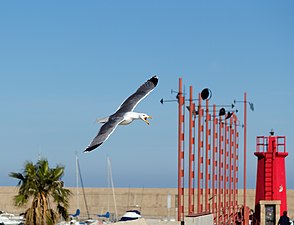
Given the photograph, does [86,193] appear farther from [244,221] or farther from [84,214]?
[244,221]

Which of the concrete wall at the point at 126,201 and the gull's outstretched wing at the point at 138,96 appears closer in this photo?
the gull's outstretched wing at the point at 138,96

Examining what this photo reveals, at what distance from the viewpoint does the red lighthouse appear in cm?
4581

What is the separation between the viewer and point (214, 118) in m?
40.9

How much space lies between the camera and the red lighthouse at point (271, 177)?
45.8 meters

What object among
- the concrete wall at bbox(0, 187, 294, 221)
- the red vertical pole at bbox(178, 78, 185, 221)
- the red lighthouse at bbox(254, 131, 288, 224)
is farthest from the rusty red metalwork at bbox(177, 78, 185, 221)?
the concrete wall at bbox(0, 187, 294, 221)

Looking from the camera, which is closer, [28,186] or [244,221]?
[28,186]

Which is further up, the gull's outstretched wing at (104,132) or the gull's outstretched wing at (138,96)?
the gull's outstretched wing at (138,96)

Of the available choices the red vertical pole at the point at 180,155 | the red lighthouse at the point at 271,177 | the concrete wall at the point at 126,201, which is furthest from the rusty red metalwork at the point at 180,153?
the concrete wall at the point at 126,201

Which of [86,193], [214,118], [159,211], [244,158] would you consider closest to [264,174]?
[244,158]

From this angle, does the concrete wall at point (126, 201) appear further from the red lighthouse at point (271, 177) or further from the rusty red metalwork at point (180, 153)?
the rusty red metalwork at point (180, 153)

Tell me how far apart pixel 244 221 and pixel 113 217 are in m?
17.1

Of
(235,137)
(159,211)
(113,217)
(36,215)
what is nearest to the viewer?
(36,215)

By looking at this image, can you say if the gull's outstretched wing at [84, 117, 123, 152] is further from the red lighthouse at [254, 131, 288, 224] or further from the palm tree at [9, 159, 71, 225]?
the red lighthouse at [254, 131, 288, 224]

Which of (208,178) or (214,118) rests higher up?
(214,118)
